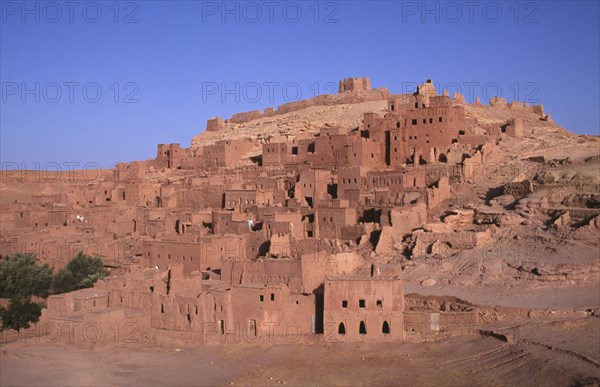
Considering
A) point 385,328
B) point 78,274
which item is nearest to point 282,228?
point 78,274

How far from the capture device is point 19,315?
86.4 ft

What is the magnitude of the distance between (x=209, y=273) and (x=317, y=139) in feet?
57.0

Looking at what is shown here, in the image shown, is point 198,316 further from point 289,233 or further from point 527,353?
point 527,353

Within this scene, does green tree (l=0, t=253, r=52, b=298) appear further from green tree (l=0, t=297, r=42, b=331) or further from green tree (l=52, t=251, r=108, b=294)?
green tree (l=0, t=297, r=42, b=331)

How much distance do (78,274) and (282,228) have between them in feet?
28.9

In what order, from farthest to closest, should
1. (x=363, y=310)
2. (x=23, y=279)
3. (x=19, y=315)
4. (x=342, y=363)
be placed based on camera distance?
(x=23, y=279) < (x=19, y=315) < (x=363, y=310) < (x=342, y=363)

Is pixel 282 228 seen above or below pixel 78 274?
above

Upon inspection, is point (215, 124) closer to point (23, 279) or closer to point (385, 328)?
point (23, 279)

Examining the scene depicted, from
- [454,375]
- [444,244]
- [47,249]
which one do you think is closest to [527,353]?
[454,375]

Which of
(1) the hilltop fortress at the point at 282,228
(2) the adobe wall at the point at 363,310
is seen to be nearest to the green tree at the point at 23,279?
(1) the hilltop fortress at the point at 282,228

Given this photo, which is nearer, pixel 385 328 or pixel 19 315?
pixel 385 328

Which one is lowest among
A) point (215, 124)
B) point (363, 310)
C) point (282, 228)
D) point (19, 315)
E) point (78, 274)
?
point (19, 315)

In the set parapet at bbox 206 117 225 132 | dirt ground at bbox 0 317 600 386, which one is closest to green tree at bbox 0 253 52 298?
dirt ground at bbox 0 317 600 386

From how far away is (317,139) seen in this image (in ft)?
137
